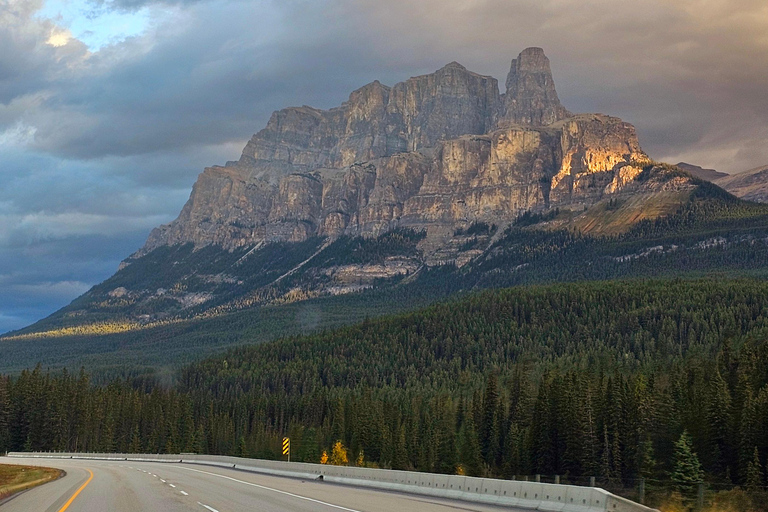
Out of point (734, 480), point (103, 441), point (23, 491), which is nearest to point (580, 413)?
point (734, 480)

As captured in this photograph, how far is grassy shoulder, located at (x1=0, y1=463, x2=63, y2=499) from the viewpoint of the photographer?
45.0 m

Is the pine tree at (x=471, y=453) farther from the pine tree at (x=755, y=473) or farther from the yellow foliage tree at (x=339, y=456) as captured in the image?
the pine tree at (x=755, y=473)

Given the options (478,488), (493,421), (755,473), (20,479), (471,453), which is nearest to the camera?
(478,488)

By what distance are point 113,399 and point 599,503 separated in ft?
499

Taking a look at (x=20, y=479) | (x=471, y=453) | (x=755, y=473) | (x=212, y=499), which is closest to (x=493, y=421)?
(x=471, y=453)

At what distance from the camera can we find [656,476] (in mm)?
76312

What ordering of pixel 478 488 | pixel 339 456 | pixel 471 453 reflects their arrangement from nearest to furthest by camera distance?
1. pixel 478 488
2. pixel 471 453
3. pixel 339 456

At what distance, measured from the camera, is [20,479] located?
55.7m

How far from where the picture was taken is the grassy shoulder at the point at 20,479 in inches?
1772

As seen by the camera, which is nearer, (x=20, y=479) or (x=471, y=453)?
(x=20, y=479)

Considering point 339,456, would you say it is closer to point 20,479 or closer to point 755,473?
point 20,479

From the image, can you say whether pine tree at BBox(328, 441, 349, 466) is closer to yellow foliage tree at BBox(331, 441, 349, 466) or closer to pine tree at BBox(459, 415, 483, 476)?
yellow foliage tree at BBox(331, 441, 349, 466)

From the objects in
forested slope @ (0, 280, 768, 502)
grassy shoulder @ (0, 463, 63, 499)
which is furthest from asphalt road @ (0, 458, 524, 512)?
forested slope @ (0, 280, 768, 502)

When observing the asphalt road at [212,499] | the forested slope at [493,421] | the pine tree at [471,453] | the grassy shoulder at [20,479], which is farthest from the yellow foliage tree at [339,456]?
the asphalt road at [212,499]
